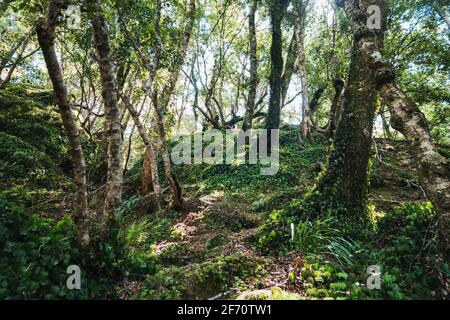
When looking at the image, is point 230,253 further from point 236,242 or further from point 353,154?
point 353,154

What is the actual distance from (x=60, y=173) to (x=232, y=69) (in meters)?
16.7

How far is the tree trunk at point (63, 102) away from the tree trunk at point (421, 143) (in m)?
4.30

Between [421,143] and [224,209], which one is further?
[224,209]

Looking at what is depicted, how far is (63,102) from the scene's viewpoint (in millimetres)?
3523

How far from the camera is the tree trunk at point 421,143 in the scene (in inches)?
132

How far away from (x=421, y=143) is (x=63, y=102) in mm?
4561

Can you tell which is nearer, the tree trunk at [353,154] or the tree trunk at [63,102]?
the tree trunk at [63,102]

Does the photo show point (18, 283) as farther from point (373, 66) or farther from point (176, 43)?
point (176, 43)

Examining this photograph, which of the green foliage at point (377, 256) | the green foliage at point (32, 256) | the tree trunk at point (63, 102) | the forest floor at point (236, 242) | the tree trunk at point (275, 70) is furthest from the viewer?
the tree trunk at point (275, 70)

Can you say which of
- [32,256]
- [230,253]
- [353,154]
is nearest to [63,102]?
[32,256]

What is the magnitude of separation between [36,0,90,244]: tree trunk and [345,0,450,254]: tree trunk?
14.1 feet

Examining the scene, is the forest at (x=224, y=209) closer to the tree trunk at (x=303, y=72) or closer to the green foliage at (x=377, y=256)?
the green foliage at (x=377, y=256)

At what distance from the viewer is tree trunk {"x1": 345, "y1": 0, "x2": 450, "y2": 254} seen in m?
3.35

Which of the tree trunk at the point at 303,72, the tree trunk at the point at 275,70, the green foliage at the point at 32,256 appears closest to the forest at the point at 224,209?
the green foliage at the point at 32,256
